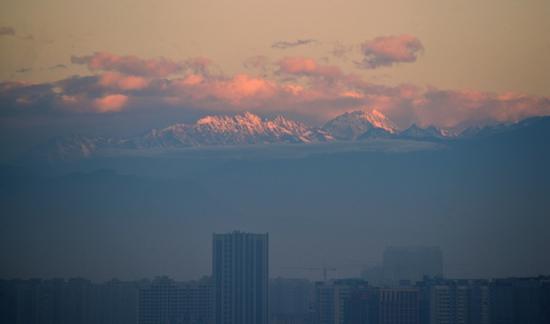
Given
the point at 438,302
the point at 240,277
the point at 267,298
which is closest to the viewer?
the point at 438,302

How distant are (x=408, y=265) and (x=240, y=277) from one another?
149 inches

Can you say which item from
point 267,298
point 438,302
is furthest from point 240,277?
point 438,302

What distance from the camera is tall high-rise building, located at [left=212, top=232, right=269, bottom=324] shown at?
102 feet

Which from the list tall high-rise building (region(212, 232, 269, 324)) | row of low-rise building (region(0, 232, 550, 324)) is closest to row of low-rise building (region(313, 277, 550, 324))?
row of low-rise building (region(0, 232, 550, 324))

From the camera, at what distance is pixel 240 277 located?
31844mm

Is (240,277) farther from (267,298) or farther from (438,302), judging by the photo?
(438,302)

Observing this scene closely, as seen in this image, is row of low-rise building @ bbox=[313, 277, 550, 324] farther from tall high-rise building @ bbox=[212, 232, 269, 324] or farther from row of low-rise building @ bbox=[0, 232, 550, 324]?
tall high-rise building @ bbox=[212, 232, 269, 324]

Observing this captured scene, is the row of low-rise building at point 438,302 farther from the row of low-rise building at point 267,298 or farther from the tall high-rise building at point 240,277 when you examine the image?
the tall high-rise building at point 240,277

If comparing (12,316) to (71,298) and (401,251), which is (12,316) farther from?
(401,251)

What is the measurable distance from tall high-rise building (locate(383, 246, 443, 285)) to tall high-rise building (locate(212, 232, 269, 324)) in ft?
8.99

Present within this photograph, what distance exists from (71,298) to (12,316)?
4.18 ft

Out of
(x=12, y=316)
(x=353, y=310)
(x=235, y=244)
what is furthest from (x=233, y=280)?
(x=12, y=316)

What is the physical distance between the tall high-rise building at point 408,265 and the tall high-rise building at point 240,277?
274cm

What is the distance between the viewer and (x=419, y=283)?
30422 millimetres
